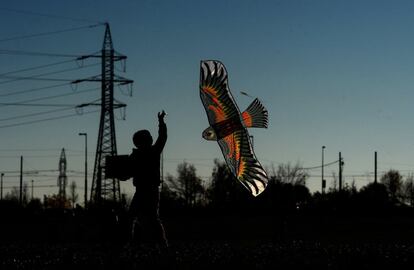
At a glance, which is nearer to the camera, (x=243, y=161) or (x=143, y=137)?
(x=143, y=137)

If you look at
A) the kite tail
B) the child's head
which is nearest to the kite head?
the kite tail

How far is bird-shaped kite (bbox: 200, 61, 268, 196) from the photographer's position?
16.3 m

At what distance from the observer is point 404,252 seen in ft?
35.0

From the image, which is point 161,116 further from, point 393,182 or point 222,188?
point 393,182

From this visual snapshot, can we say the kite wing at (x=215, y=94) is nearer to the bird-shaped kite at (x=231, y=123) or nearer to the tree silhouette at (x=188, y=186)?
the bird-shaped kite at (x=231, y=123)

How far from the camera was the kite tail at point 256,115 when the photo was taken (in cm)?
1692

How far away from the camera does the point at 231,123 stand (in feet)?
54.1

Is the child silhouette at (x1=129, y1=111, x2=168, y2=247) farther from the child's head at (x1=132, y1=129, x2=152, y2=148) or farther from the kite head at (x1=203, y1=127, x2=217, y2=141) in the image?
the kite head at (x1=203, y1=127, x2=217, y2=141)

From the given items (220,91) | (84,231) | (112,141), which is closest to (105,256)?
(220,91)

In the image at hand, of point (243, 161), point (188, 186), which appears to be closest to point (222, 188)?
point (188, 186)

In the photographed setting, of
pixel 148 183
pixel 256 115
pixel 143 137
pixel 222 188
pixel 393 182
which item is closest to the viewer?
pixel 148 183

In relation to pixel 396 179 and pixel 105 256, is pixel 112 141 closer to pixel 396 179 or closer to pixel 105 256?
pixel 105 256

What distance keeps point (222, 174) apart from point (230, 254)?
95444mm

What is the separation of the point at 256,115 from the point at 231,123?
28.8 inches
